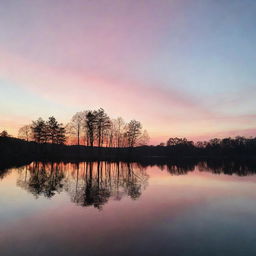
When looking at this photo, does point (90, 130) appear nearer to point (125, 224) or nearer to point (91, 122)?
point (91, 122)

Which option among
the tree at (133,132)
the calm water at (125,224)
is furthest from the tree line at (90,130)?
the calm water at (125,224)

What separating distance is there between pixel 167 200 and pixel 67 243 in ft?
33.0

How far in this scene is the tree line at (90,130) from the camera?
7069 cm

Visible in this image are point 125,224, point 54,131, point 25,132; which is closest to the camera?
point 125,224

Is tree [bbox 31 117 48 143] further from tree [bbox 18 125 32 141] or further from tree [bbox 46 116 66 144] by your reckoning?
tree [bbox 18 125 32 141]

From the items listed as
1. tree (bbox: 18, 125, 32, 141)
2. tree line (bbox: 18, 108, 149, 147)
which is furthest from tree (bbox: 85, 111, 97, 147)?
tree (bbox: 18, 125, 32, 141)

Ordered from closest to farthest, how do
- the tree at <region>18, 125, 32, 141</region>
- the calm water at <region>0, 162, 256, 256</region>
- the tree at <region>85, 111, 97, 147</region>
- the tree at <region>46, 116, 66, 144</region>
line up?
the calm water at <region>0, 162, 256, 256</region> → the tree at <region>85, 111, 97, 147</region> → the tree at <region>46, 116, 66, 144</region> → the tree at <region>18, 125, 32, 141</region>

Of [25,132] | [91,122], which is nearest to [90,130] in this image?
[91,122]

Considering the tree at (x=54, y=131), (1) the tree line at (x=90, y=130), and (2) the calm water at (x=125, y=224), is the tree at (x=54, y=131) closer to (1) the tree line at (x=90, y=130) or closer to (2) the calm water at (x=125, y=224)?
(1) the tree line at (x=90, y=130)

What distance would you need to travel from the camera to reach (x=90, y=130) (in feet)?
230

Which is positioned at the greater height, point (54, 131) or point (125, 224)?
point (54, 131)

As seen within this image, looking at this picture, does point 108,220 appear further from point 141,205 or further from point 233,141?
point 233,141

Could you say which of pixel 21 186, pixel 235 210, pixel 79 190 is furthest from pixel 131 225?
pixel 21 186

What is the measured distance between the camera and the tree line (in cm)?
7069
